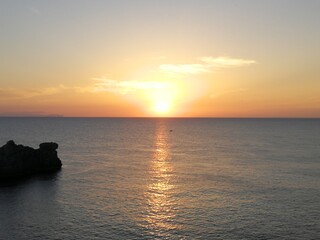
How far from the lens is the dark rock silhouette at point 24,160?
84.0 metres

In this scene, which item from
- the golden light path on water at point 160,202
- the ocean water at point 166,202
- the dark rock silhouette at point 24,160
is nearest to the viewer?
the ocean water at point 166,202

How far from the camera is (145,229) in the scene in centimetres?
4862

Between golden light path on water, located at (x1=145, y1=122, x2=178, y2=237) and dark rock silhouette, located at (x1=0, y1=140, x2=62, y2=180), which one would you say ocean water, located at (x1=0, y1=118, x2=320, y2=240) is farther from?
dark rock silhouette, located at (x1=0, y1=140, x2=62, y2=180)

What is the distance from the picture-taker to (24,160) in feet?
295

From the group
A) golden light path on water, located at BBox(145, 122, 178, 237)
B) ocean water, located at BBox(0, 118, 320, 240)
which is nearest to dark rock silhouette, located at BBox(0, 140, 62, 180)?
ocean water, located at BBox(0, 118, 320, 240)

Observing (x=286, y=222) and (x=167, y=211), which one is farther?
(x=167, y=211)

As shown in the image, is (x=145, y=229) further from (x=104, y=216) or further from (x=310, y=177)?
(x=310, y=177)

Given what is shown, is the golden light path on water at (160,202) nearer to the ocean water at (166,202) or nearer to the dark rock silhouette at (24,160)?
the ocean water at (166,202)

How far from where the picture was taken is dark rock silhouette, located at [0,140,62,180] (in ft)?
276

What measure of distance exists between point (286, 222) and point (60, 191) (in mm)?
47217

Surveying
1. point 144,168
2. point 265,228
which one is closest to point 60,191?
point 144,168

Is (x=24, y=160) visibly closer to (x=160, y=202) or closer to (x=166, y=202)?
(x=160, y=202)

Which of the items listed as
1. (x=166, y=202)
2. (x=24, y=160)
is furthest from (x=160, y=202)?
(x=24, y=160)

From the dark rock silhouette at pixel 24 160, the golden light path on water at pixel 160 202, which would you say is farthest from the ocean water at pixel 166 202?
the dark rock silhouette at pixel 24 160
